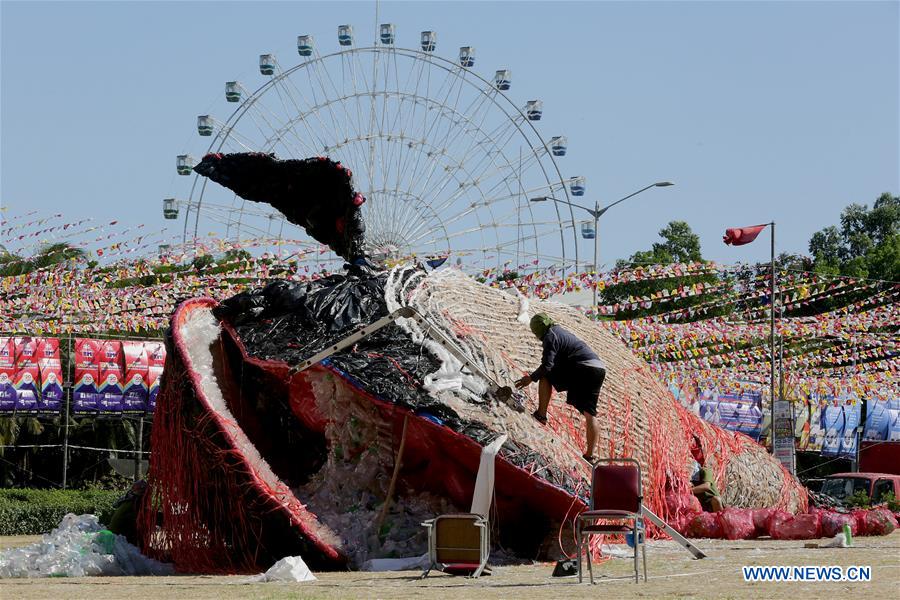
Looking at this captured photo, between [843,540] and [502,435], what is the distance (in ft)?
14.2

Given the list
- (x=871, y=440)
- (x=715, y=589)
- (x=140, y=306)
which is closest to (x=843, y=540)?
(x=715, y=589)

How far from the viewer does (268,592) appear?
9477 millimetres

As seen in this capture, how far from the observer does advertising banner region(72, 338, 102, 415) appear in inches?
1224

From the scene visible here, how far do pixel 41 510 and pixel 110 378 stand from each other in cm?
577

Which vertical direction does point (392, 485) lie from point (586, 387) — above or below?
below

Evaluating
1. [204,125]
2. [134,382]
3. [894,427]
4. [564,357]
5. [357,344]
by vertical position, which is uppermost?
[204,125]

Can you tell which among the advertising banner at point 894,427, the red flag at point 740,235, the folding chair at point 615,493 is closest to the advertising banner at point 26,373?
the red flag at point 740,235

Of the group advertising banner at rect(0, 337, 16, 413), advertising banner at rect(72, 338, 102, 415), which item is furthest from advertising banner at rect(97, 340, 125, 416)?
advertising banner at rect(0, 337, 16, 413)

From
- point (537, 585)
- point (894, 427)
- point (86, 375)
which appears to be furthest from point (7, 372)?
point (894, 427)

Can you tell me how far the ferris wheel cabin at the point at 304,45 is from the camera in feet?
117

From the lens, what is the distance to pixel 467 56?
1443 inches

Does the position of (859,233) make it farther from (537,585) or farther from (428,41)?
(537,585)

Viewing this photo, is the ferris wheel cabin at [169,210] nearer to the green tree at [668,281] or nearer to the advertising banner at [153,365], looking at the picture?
the advertising banner at [153,365]

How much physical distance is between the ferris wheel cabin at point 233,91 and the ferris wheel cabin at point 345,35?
323 cm
